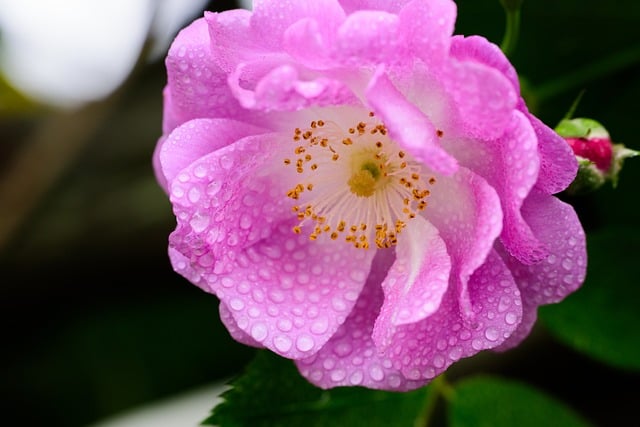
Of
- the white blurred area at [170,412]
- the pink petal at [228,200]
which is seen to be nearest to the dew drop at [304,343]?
the pink petal at [228,200]

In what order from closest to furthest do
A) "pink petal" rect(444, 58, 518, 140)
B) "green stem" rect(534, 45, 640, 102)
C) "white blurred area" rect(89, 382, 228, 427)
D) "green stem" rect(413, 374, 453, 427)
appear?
"pink petal" rect(444, 58, 518, 140) < "green stem" rect(413, 374, 453, 427) < "green stem" rect(534, 45, 640, 102) < "white blurred area" rect(89, 382, 228, 427)

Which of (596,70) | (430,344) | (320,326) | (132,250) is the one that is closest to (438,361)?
(430,344)

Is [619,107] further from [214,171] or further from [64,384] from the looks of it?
[64,384]

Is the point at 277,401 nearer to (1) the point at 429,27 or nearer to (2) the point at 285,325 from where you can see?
(2) the point at 285,325

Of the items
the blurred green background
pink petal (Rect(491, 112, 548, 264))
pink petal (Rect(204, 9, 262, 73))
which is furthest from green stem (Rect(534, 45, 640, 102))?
pink petal (Rect(204, 9, 262, 73))

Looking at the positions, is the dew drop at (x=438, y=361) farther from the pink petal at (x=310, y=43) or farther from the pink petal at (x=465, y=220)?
the pink petal at (x=310, y=43)

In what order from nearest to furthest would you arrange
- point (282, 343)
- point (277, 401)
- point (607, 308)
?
1. point (282, 343)
2. point (277, 401)
3. point (607, 308)

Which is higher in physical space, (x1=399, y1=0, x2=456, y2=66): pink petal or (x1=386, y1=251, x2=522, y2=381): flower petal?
(x1=399, y1=0, x2=456, y2=66): pink petal

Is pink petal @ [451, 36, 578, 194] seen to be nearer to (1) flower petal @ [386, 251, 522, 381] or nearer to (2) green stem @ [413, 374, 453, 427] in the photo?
(1) flower petal @ [386, 251, 522, 381]
